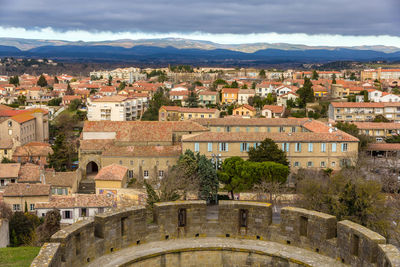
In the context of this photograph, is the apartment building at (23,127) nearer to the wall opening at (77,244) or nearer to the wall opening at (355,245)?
the wall opening at (77,244)

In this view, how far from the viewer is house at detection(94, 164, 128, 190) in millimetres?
38094

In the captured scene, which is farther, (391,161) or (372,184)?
(391,161)

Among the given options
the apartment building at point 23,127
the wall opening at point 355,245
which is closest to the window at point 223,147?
the apartment building at point 23,127

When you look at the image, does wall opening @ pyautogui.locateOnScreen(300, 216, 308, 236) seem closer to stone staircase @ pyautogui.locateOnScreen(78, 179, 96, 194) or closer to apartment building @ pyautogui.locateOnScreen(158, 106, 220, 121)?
stone staircase @ pyautogui.locateOnScreen(78, 179, 96, 194)

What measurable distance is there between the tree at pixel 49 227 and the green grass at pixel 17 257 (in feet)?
52.5

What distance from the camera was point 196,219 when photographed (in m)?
9.76

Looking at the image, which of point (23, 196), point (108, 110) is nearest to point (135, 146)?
point (23, 196)

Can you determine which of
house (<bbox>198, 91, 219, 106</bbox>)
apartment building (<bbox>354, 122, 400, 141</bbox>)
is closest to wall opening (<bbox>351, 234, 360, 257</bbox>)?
apartment building (<bbox>354, 122, 400, 141</bbox>)

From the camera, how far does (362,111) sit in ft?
227

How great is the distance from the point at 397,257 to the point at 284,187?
97.9 feet

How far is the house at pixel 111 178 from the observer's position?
1500 inches

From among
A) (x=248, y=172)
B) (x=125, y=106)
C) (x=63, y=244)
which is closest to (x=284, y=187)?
(x=248, y=172)

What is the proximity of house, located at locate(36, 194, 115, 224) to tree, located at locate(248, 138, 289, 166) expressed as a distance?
13.5 metres

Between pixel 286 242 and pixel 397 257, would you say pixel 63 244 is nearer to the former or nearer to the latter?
pixel 286 242
